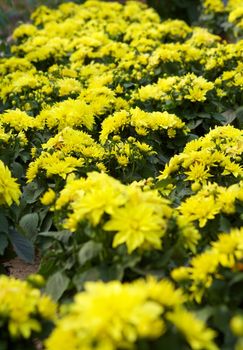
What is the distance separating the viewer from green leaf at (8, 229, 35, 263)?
8.74 feet

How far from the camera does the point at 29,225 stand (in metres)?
2.94

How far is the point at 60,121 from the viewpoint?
11.6 feet

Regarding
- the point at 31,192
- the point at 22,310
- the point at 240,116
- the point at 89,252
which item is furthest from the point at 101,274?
the point at 240,116

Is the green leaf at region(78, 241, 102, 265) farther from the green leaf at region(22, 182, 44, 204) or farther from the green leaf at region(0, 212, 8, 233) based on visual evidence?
the green leaf at region(22, 182, 44, 204)

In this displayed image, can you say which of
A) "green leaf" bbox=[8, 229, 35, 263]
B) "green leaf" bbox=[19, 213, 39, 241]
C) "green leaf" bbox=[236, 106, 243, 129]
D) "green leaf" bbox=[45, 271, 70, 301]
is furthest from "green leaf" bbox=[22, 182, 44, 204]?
"green leaf" bbox=[236, 106, 243, 129]

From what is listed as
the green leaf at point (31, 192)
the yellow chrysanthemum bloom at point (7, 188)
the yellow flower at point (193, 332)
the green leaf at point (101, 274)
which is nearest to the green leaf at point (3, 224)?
the yellow chrysanthemum bloom at point (7, 188)

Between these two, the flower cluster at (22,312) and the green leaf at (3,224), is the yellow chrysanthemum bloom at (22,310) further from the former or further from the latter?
the green leaf at (3,224)

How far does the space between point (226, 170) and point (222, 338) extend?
1.08 meters

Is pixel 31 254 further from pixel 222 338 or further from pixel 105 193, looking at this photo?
pixel 222 338

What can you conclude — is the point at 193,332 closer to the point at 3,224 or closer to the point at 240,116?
the point at 3,224

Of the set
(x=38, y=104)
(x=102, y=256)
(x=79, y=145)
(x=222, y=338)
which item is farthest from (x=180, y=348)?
(x=38, y=104)

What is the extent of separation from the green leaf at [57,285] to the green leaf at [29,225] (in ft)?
2.15

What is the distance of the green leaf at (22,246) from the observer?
266cm

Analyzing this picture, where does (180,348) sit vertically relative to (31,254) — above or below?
above
